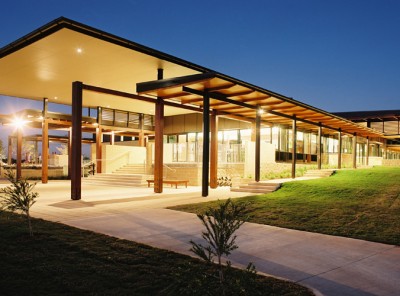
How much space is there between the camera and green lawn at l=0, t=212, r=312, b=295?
163 inches

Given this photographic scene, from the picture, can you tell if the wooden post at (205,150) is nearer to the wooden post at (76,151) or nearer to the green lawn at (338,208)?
the green lawn at (338,208)

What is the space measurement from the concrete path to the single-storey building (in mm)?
4150

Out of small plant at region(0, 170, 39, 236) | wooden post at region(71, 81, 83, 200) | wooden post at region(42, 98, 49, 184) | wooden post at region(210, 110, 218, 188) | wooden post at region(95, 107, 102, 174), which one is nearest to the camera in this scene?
small plant at region(0, 170, 39, 236)

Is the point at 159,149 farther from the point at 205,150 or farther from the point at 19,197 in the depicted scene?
the point at 19,197

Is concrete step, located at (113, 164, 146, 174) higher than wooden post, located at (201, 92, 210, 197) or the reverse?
the reverse

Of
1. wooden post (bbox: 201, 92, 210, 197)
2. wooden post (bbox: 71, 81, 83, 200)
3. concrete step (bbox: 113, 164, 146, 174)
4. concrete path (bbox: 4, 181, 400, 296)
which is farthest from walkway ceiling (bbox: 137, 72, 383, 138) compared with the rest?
concrete step (bbox: 113, 164, 146, 174)

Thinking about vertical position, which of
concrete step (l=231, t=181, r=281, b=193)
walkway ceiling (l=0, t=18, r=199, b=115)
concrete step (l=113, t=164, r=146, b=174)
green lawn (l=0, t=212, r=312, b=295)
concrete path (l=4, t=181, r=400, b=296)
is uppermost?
walkway ceiling (l=0, t=18, r=199, b=115)

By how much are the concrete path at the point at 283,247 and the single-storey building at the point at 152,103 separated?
4.15 metres

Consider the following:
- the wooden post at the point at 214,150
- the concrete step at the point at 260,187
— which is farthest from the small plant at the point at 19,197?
the wooden post at the point at 214,150

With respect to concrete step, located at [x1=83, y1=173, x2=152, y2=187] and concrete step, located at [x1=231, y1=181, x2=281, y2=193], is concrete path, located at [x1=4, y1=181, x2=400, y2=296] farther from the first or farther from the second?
concrete step, located at [x1=83, y1=173, x2=152, y2=187]

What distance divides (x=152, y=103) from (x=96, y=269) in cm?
1756

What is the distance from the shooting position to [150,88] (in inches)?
532

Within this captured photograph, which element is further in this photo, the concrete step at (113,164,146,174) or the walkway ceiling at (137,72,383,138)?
the concrete step at (113,164,146,174)

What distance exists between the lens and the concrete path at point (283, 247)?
15.4 ft
